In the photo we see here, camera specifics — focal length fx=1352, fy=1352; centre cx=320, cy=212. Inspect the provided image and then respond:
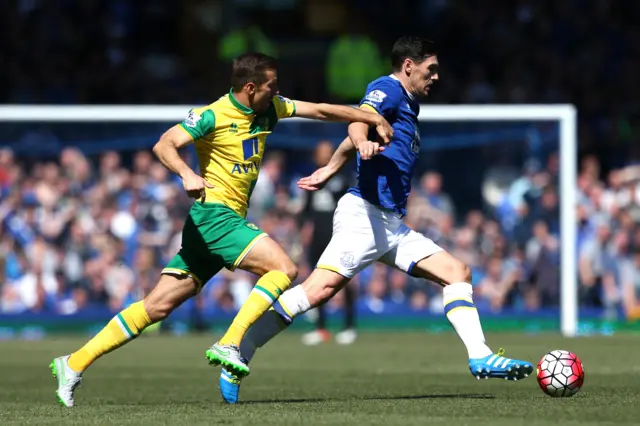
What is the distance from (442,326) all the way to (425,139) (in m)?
2.52

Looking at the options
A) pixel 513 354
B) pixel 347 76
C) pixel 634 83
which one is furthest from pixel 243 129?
pixel 634 83

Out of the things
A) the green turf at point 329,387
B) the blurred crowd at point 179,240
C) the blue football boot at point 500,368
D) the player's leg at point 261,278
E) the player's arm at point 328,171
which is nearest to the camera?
the green turf at point 329,387

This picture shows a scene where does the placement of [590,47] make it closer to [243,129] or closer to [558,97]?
[558,97]

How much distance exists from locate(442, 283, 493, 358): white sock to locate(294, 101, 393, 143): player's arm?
Answer: 1.09 metres

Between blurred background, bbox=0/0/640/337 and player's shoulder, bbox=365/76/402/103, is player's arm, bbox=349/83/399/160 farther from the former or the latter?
blurred background, bbox=0/0/640/337

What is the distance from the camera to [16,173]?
58.6 ft

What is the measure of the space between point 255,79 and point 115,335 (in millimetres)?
A: 1801

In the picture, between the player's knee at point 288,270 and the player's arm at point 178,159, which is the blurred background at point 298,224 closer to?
the player's knee at point 288,270

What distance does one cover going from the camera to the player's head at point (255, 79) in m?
8.29

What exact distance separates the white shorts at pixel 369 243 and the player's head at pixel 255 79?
95cm

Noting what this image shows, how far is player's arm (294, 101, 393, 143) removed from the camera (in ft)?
27.0

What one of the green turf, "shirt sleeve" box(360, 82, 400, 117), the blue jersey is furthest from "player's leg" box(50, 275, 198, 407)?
"shirt sleeve" box(360, 82, 400, 117)

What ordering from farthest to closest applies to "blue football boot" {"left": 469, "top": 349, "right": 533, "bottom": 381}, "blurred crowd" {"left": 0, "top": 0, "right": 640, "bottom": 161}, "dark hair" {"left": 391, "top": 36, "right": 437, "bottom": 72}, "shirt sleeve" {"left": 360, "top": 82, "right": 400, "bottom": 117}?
"blurred crowd" {"left": 0, "top": 0, "right": 640, "bottom": 161}, "dark hair" {"left": 391, "top": 36, "right": 437, "bottom": 72}, "shirt sleeve" {"left": 360, "top": 82, "right": 400, "bottom": 117}, "blue football boot" {"left": 469, "top": 349, "right": 533, "bottom": 381}

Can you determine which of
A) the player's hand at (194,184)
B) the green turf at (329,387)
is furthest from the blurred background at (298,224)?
the player's hand at (194,184)
